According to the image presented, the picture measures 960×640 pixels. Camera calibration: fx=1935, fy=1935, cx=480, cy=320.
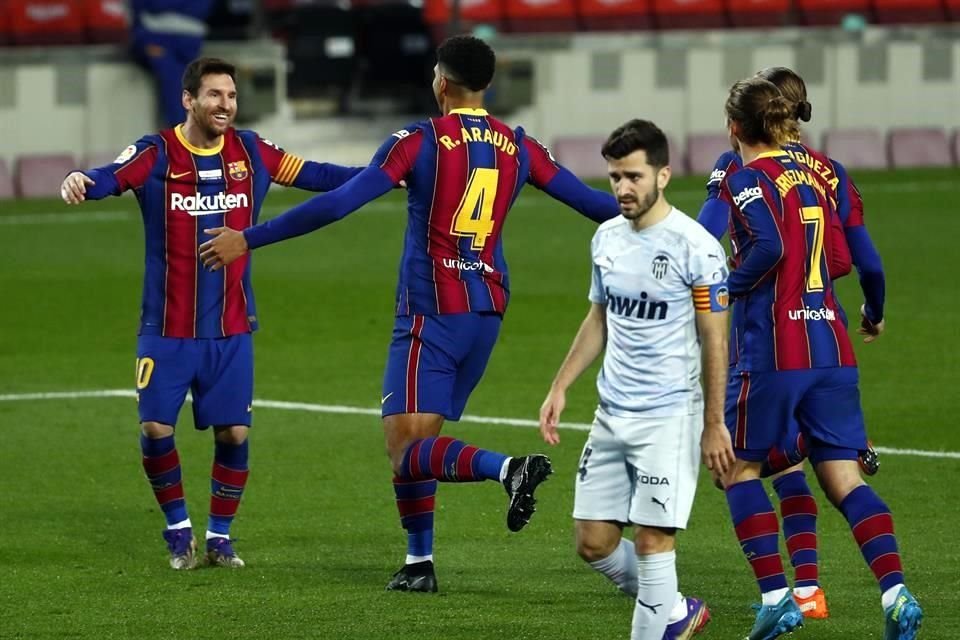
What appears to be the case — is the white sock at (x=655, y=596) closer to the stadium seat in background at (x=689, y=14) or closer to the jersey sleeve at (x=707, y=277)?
the jersey sleeve at (x=707, y=277)

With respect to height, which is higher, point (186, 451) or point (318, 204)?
point (318, 204)

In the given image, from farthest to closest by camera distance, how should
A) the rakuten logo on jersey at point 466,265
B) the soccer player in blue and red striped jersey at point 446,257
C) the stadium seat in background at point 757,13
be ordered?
the stadium seat in background at point 757,13 < the rakuten logo on jersey at point 466,265 < the soccer player in blue and red striped jersey at point 446,257

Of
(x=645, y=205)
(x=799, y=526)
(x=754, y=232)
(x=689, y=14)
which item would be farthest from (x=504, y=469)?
(x=689, y=14)

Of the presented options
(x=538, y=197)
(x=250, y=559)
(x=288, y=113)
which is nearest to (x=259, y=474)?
(x=250, y=559)

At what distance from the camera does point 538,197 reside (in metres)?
25.7

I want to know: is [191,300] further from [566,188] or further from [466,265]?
[566,188]

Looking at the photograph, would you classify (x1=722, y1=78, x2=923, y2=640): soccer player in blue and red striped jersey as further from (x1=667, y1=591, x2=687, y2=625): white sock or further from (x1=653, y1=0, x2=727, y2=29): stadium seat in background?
(x1=653, y1=0, x2=727, y2=29): stadium seat in background

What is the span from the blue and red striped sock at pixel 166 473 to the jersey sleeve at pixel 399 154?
5.41 feet

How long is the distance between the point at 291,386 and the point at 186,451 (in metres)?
2.22

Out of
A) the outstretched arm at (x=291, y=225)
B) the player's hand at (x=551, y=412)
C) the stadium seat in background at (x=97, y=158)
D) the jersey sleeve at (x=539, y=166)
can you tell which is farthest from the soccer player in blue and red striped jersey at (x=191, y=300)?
the stadium seat in background at (x=97, y=158)

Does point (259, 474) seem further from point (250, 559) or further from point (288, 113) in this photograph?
point (288, 113)

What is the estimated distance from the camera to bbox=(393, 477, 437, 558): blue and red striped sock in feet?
25.3

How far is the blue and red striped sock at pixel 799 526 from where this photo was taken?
23.7 ft

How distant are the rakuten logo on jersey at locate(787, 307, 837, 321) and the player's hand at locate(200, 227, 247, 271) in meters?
1.99
